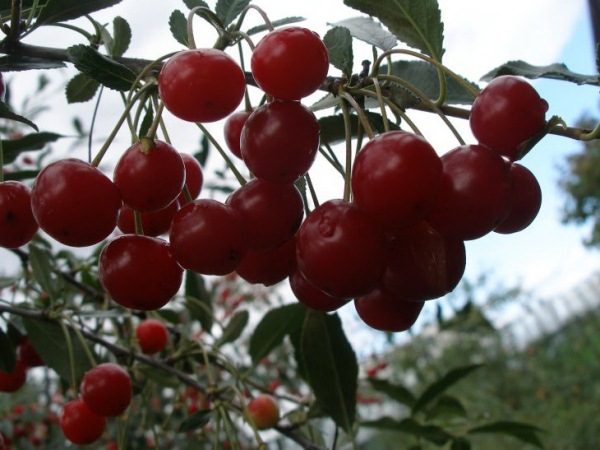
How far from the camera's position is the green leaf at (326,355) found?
940 millimetres

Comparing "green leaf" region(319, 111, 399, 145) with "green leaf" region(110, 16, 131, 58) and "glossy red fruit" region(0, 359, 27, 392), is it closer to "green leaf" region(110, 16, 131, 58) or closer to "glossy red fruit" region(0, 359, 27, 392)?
"green leaf" region(110, 16, 131, 58)

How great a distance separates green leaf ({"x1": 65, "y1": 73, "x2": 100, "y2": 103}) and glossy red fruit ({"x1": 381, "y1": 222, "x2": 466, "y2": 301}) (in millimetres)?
486

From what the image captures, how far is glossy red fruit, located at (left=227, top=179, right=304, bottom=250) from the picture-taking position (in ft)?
1.90

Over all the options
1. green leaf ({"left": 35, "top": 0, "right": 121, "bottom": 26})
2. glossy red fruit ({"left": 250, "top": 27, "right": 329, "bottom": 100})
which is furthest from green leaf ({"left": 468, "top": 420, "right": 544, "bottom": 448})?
green leaf ({"left": 35, "top": 0, "right": 121, "bottom": 26})

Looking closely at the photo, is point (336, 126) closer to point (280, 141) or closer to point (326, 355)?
point (280, 141)

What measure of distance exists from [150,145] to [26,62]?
20 centimetres

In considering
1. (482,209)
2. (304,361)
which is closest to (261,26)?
(482,209)

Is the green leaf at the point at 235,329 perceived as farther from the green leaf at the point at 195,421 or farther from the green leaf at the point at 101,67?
the green leaf at the point at 101,67

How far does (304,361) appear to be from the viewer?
944mm

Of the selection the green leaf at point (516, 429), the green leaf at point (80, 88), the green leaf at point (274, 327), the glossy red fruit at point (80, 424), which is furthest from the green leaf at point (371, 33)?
the green leaf at point (516, 429)

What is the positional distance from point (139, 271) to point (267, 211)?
13 cm

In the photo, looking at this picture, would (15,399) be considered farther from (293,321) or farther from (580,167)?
(580,167)

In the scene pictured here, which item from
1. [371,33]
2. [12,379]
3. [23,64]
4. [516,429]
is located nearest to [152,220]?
[23,64]

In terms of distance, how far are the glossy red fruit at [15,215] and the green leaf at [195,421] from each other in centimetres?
50
